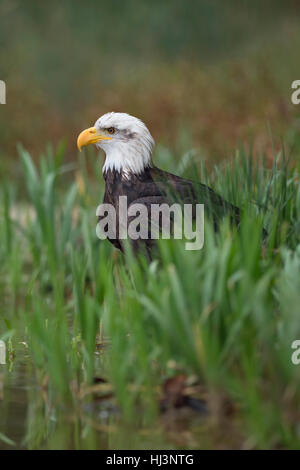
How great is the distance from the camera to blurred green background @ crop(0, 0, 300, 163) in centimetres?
1478

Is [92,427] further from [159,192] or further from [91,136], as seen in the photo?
[91,136]

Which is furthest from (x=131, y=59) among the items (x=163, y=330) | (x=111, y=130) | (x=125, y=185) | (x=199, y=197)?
(x=163, y=330)

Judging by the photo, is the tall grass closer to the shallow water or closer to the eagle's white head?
Answer: the shallow water

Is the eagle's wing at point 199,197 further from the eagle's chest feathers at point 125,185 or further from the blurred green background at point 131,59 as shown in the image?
the blurred green background at point 131,59

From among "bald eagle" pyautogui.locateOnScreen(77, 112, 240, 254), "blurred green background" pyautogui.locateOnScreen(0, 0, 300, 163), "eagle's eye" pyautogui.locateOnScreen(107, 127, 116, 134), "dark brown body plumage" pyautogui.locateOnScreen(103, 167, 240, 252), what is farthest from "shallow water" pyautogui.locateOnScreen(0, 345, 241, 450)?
"blurred green background" pyautogui.locateOnScreen(0, 0, 300, 163)

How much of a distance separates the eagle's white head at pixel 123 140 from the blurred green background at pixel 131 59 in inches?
322

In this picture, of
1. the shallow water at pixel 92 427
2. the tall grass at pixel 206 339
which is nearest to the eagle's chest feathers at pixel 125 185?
the tall grass at pixel 206 339

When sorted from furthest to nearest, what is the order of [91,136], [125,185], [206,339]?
[91,136] < [125,185] < [206,339]

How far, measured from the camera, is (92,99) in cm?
1714

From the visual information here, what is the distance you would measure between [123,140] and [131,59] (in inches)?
515

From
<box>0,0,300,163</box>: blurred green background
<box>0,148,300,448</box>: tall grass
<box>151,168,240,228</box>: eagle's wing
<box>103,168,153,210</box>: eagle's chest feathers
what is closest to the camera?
<box>0,148,300,448</box>: tall grass

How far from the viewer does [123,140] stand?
5359 mm

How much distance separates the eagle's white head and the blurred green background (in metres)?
8.17

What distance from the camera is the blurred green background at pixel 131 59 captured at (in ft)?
48.5
